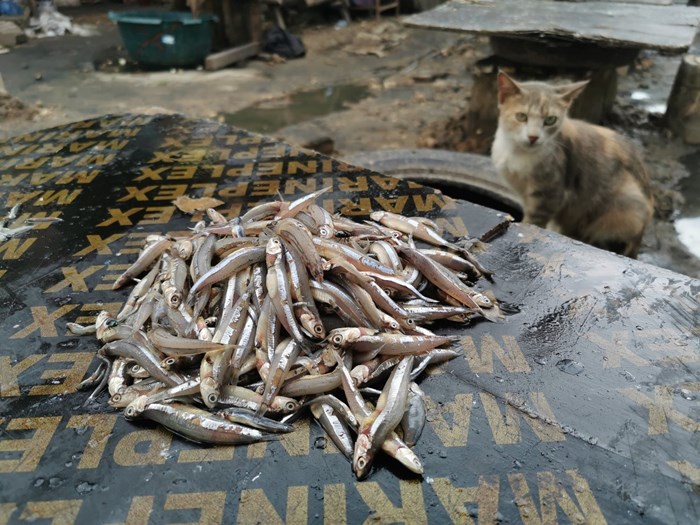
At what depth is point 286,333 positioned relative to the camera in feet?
7.91

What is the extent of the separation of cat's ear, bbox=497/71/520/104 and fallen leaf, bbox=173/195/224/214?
223 centimetres

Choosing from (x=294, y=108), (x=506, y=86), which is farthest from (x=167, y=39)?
(x=506, y=86)

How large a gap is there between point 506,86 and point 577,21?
9.77 feet

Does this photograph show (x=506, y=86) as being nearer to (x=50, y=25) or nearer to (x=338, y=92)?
(x=338, y=92)

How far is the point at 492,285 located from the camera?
9.67 feet

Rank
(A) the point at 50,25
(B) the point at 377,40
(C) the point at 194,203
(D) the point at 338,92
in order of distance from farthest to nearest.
Answer: (A) the point at 50,25 < (B) the point at 377,40 < (D) the point at 338,92 < (C) the point at 194,203

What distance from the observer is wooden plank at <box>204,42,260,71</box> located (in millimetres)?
10773

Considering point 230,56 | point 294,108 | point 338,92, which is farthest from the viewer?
point 230,56

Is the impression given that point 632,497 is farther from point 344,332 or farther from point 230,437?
point 230,437

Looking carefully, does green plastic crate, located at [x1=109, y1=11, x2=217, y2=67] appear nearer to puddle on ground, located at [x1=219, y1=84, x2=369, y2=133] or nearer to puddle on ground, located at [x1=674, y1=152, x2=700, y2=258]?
puddle on ground, located at [x1=219, y1=84, x2=369, y2=133]

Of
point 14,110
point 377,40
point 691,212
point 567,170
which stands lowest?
point 691,212

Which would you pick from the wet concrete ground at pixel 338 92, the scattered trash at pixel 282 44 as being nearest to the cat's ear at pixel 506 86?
the wet concrete ground at pixel 338 92

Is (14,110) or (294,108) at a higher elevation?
(14,110)

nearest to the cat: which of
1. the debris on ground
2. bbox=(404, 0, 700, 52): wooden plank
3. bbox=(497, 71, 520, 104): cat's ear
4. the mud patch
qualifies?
bbox=(497, 71, 520, 104): cat's ear
